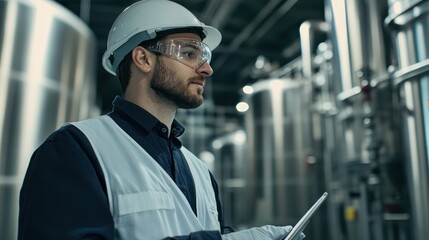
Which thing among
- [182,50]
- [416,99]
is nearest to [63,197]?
[182,50]

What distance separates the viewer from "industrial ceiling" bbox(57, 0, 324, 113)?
14.9ft

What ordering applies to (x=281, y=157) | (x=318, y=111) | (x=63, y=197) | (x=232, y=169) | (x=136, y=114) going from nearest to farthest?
(x=63, y=197) < (x=136, y=114) < (x=318, y=111) < (x=281, y=157) < (x=232, y=169)

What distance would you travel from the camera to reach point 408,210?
183 cm

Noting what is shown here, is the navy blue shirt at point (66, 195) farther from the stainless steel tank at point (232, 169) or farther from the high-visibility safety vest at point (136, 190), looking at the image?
the stainless steel tank at point (232, 169)

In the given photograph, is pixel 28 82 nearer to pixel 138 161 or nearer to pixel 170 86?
pixel 170 86

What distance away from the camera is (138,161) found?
0.95m

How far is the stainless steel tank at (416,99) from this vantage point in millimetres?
1695

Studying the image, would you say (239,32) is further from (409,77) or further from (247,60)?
(409,77)

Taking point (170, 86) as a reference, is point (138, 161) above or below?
below

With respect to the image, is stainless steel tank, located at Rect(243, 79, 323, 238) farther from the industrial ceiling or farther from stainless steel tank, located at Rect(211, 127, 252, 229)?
stainless steel tank, located at Rect(211, 127, 252, 229)

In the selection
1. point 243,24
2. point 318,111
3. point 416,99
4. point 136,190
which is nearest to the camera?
point 136,190

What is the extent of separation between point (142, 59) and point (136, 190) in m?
0.43

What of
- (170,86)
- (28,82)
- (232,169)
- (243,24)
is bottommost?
(232,169)

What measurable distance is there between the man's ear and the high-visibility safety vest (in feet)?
0.67
